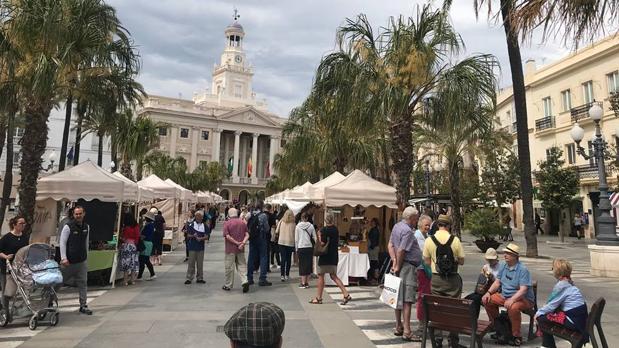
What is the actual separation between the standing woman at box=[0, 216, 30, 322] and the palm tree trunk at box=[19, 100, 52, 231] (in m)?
2.90

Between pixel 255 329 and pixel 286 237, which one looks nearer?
pixel 255 329

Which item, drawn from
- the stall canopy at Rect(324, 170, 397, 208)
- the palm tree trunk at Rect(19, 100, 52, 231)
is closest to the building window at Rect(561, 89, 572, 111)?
the stall canopy at Rect(324, 170, 397, 208)

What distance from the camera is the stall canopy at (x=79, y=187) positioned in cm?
1024

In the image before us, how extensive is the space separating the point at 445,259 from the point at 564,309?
143 cm

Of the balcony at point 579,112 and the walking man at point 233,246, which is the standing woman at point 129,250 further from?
the balcony at point 579,112

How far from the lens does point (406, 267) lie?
630 cm

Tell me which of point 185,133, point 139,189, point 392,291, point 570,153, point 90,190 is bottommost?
point 392,291

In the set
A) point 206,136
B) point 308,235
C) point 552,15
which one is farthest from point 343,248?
point 206,136

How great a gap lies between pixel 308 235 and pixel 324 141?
46.3 ft

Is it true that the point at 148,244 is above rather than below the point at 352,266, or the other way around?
above

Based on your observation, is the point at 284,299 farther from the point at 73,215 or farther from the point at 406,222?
the point at 73,215

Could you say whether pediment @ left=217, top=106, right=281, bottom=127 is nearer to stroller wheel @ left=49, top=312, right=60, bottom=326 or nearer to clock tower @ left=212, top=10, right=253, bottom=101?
A: clock tower @ left=212, top=10, right=253, bottom=101

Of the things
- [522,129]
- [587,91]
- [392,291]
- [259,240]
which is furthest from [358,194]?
[587,91]

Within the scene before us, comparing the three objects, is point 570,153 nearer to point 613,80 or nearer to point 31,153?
point 613,80
